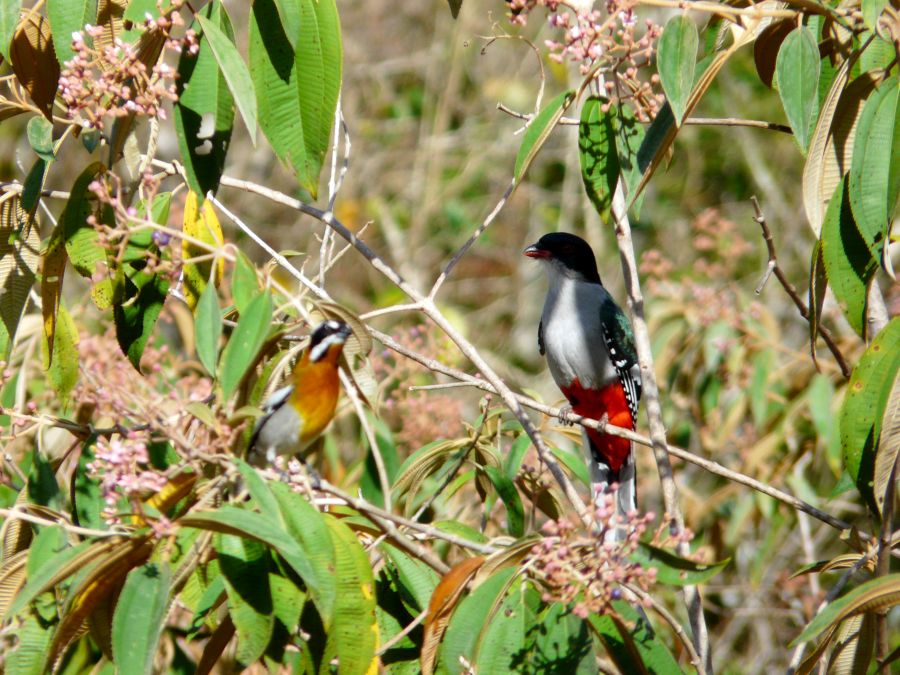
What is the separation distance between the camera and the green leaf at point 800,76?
7.55 feet

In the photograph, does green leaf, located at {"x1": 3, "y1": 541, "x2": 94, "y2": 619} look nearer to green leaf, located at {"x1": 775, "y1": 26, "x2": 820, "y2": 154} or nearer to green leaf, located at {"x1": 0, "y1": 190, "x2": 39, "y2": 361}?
green leaf, located at {"x1": 0, "y1": 190, "x2": 39, "y2": 361}

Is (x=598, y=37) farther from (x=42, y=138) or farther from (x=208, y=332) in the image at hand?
(x=42, y=138)

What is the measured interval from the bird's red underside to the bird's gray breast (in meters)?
0.06

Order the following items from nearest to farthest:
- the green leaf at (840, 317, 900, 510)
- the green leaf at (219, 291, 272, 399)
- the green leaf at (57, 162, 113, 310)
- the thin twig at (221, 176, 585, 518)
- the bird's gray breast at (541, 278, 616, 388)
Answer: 1. the green leaf at (219, 291, 272, 399)
2. the green leaf at (840, 317, 900, 510)
3. the green leaf at (57, 162, 113, 310)
4. the thin twig at (221, 176, 585, 518)
5. the bird's gray breast at (541, 278, 616, 388)

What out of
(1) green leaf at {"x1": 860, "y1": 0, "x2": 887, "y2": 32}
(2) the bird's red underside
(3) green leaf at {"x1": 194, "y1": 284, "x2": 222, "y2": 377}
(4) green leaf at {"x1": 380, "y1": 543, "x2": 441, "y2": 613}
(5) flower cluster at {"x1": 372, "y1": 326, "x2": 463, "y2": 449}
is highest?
(1) green leaf at {"x1": 860, "y1": 0, "x2": 887, "y2": 32}

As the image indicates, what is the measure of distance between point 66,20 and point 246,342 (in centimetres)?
97

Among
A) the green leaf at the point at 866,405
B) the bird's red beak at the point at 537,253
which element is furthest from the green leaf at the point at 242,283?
the bird's red beak at the point at 537,253

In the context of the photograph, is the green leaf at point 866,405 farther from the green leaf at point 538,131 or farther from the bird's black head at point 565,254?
the bird's black head at point 565,254

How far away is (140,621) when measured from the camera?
196 cm

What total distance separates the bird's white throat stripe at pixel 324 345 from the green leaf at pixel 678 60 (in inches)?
43.3

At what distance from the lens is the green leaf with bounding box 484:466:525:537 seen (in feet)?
9.80

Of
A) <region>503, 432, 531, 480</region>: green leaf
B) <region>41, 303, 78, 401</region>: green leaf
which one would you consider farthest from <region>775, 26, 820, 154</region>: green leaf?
<region>41, 303, 78, 401</region>: green leaf

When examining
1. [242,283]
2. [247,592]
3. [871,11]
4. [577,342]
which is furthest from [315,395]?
[577,342]

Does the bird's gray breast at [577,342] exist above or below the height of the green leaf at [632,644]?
below
